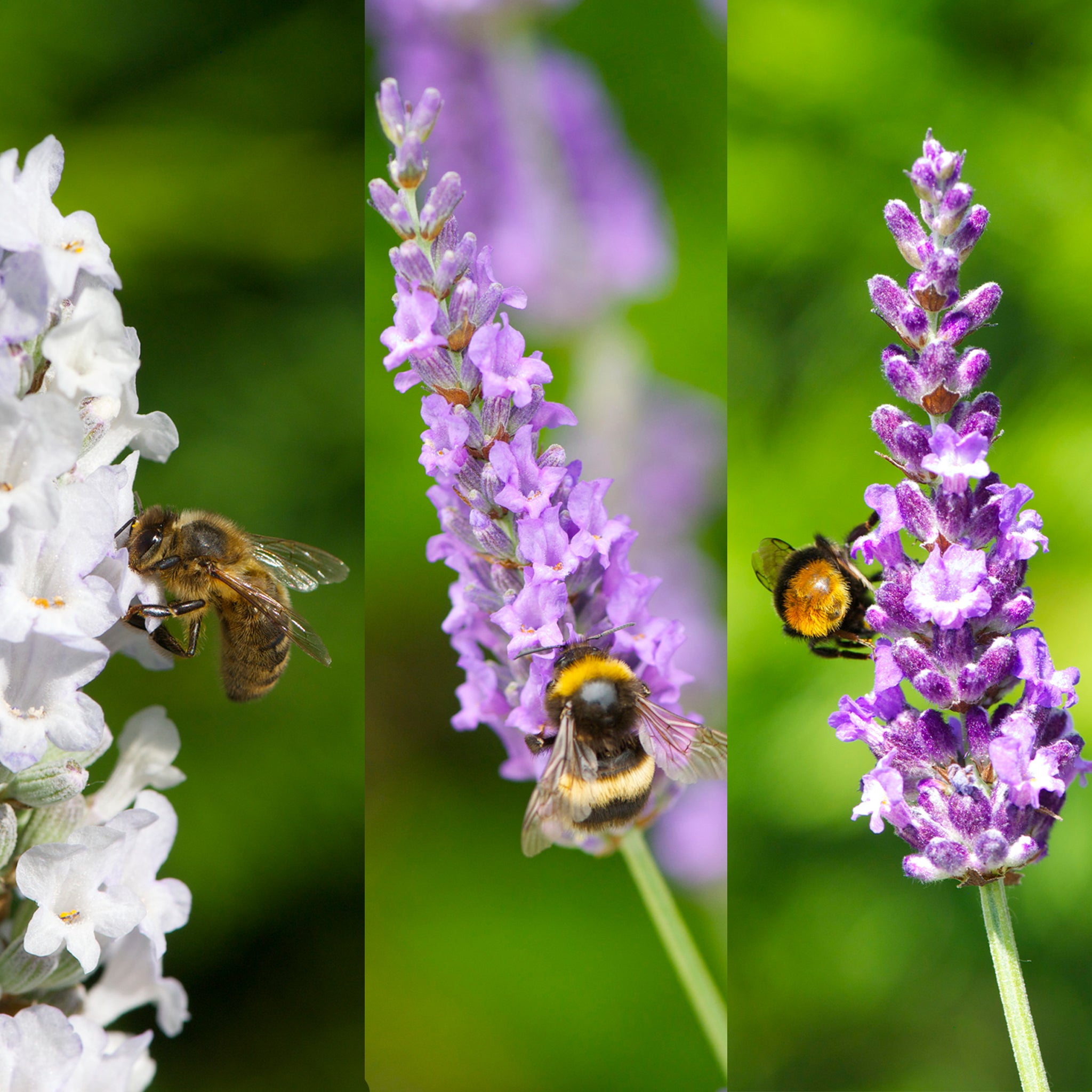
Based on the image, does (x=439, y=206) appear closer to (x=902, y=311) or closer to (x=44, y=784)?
(x=902, y=311)

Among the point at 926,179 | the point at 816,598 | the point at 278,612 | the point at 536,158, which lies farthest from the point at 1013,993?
the point at 536,158

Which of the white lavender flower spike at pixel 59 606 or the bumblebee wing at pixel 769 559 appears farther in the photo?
the bumblebee wing at pixel 769 559

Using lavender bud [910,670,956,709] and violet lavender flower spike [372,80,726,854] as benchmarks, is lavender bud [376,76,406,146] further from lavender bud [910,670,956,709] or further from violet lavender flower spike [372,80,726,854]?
lavender bud [910,670,956,709]

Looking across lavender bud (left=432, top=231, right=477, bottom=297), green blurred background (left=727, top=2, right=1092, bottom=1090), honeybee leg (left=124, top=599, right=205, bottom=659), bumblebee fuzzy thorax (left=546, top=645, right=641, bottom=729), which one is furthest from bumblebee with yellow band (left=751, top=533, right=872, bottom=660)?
green blurred background (left=727, top=2, right=1092, bottom=1090)

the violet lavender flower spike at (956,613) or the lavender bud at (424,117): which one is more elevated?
the lavender bud at (424,117)

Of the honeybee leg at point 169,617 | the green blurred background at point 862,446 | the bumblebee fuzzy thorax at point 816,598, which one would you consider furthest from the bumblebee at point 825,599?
the green blurred background at point 862,446

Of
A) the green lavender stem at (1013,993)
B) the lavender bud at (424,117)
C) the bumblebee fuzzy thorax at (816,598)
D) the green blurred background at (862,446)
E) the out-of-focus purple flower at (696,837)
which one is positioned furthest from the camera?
the green blurred background at (862,446)

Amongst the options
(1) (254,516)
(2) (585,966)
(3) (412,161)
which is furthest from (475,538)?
(1) (254,516)

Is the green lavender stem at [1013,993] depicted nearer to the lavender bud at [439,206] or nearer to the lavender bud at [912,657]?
the lavender bud at [912,657]
